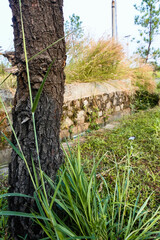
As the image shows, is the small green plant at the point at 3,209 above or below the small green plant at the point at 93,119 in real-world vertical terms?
below

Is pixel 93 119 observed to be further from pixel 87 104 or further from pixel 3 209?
pixel 3 209

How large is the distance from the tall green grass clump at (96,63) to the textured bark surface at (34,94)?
248cm

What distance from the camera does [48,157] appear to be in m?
1.23

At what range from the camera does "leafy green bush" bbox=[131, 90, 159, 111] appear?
18.6ft

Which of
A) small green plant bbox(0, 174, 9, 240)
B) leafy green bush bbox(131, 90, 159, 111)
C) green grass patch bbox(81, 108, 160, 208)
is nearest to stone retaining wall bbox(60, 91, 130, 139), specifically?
green grass patch bbox(81, 108, 160, 208)

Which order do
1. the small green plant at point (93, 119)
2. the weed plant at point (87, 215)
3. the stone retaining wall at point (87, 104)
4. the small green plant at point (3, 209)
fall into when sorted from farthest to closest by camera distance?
the small green plant at point (93, 119) < the stone retaining wall at point (87, 104) < the small green plant at point (3, 209) < the weed plant at point (87, 215)

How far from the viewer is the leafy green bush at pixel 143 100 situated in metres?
5.66

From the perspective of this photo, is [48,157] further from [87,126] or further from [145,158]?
[87,126]

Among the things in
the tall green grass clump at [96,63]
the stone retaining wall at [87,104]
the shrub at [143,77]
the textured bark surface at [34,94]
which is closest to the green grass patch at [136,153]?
the textured bark surface at [34,94]

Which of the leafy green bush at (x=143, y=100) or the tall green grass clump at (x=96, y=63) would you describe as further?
the leafy green bush at (x=143, y=100)

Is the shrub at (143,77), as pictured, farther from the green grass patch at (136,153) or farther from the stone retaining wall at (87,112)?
the green grass patch at (136,153)

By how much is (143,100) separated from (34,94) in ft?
16.8

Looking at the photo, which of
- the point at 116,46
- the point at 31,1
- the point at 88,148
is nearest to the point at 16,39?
the point at 31,1

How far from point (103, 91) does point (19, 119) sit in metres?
3.25
